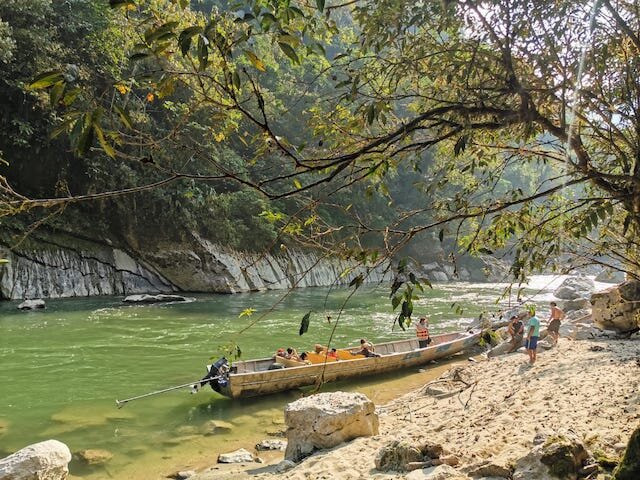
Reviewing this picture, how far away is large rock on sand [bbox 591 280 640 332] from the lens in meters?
12.1

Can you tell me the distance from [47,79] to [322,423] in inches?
233

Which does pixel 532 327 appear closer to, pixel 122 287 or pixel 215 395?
pixel 215 395

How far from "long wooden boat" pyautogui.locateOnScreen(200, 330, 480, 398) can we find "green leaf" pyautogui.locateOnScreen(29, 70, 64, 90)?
21.7ft

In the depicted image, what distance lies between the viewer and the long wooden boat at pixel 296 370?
9.34 meters

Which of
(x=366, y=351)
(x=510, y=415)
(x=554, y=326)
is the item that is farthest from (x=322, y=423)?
(x=554, y=326)

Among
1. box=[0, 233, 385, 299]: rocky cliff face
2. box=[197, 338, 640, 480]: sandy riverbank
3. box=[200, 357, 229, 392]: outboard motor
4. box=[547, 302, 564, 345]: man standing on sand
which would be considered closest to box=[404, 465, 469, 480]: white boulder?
box=[197, 338, 640, 480]: sandy riverbank

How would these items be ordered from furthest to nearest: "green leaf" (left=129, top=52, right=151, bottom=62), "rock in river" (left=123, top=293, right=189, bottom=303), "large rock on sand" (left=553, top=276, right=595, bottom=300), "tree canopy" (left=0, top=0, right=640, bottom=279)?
"large rock on sand" (left=553, top=276, right=595, bottom=300) < "rock in river" (left=123, top=293, right=189, bottom=303) < "tree canopy" (left=0, top=0, right=640, bottom=279) < "green leaf" (left=129, top=52, right=151, bottom=62)

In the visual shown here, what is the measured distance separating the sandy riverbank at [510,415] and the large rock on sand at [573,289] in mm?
19274

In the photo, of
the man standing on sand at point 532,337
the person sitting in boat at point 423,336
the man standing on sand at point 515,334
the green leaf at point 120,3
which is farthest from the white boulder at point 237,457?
the man standing on sand at point 515,334

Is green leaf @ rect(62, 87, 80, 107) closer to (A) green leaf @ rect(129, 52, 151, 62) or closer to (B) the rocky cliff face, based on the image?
(A) green leaf @ rect(129, 52, 151, 62)

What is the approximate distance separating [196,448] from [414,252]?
4330 cm

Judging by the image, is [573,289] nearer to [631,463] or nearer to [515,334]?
[515,334]

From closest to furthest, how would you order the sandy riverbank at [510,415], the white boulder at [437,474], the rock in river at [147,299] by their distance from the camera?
the white boulder at [437,474] < the sandy riverbank at [510,415] < the rock in river at [147,299]

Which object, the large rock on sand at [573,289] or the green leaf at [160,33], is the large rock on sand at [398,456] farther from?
the large rock on sand at [573,289]
